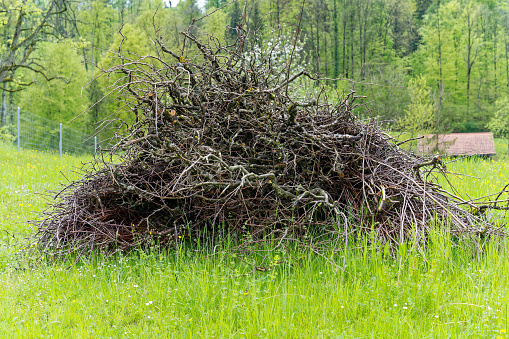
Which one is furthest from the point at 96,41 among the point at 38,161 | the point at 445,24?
the point at 445,24

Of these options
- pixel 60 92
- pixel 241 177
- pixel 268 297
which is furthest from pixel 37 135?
pixel 268 297

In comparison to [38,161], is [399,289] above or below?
below

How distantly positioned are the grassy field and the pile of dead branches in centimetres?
34

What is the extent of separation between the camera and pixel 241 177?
3.82 m

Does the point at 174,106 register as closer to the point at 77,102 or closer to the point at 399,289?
the point at 399,289

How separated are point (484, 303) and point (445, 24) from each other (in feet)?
161

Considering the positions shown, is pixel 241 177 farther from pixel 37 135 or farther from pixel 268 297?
pixel 37 135

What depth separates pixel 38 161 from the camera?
10.5 metres

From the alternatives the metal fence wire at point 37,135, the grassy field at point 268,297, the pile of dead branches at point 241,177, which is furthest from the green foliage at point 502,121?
the grassy field at point 268,297

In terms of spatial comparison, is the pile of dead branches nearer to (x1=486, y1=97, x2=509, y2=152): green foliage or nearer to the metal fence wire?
the metal fence wire

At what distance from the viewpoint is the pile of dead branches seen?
378 centimetres

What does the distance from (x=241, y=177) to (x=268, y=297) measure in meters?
1.41

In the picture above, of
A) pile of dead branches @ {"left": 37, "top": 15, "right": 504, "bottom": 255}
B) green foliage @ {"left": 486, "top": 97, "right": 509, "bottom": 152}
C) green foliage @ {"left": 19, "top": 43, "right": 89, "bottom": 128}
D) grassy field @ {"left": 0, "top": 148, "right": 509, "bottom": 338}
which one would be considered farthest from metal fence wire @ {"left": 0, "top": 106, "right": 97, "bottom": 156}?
green foliage @ {"left": 486, "top": 97, "right": 509, "bottom": 152}

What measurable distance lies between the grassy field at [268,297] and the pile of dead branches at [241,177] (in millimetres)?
343
